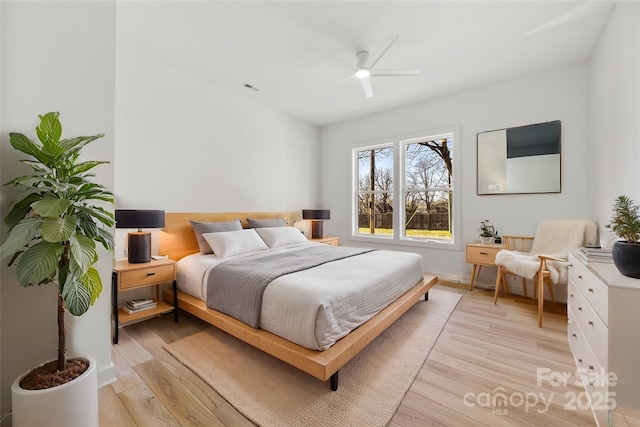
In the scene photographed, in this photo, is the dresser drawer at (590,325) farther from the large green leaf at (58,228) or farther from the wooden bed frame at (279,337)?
the large green leaf at (58,228)

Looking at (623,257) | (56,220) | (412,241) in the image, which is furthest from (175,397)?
(412,241)

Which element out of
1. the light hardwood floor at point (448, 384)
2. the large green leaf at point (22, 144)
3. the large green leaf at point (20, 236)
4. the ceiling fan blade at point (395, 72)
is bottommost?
the light hardwood floor at point (448, 384)

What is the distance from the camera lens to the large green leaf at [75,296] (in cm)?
119

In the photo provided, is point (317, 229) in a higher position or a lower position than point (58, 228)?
lower

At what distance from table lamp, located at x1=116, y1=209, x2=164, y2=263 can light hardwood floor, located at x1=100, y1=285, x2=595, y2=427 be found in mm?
700

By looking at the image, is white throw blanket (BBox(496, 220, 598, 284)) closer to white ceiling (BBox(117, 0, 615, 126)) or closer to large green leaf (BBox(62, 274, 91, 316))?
white ceiling (BBox(117, 0, 615, 126))

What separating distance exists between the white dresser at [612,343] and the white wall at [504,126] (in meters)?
2.09

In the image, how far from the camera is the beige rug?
147cm

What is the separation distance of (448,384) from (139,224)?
9.37ft

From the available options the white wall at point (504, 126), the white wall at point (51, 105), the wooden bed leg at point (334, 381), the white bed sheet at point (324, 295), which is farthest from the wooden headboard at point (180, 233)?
the white wall at point (504, 126)

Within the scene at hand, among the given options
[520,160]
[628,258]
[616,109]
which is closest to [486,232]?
[520,160]

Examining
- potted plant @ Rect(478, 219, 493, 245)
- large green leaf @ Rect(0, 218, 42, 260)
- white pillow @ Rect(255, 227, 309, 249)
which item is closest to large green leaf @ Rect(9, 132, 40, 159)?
large green leaf @ Rect(0, 218, 42, 260)

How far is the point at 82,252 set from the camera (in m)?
1.21

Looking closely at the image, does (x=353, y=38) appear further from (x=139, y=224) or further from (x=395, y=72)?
(x=139, y=224)
